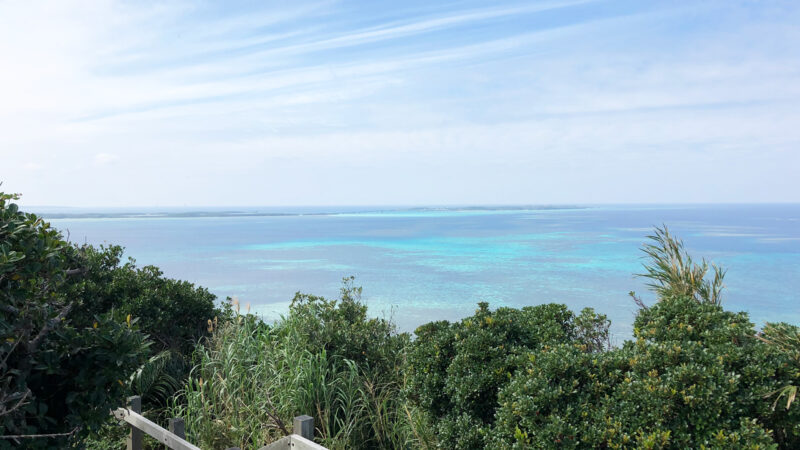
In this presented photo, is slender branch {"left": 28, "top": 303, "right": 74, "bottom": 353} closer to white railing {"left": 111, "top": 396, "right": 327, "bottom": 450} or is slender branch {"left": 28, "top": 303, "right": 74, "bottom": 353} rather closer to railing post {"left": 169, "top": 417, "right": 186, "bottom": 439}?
white railing {"left": 111, "top": 396, "right": 327, "bottom": 450}

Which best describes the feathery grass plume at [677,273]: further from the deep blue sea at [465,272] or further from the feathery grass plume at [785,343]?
the deep blue sea at [465,272]

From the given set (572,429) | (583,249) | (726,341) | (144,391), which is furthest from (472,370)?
(583,249)

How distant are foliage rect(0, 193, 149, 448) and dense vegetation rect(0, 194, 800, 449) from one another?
0.4 inches

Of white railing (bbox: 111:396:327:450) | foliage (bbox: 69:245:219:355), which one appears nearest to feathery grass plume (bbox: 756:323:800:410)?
white railing (bbox: 111:396:327:450)

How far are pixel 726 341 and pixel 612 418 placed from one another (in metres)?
1.32

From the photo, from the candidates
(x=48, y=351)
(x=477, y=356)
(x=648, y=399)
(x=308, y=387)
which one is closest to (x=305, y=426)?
(x=308, y=387)

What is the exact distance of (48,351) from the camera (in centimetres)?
281

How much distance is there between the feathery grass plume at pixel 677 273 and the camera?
5949mm

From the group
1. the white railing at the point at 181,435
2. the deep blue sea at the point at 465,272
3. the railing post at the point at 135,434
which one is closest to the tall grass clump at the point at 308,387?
the railing post at the point at 135,434

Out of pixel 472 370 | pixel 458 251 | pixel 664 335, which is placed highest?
pixel 664 335

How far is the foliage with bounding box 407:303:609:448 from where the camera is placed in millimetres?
3908

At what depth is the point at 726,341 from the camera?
3.87 meters

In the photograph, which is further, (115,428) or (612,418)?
(115,428)

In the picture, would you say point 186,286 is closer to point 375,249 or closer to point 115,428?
point 115,428
